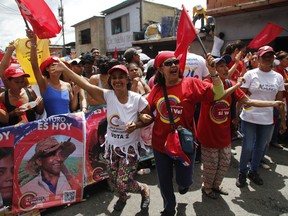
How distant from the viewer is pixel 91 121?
11.4 feet

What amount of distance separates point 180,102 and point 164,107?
17 cm

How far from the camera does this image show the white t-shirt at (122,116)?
2.72m

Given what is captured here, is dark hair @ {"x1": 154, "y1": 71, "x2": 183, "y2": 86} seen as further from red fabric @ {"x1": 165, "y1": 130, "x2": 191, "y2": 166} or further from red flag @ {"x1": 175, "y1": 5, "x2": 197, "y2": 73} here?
red fabric @ {"x1": 165, "y1": 130, "x2": 191, "y2": 166}

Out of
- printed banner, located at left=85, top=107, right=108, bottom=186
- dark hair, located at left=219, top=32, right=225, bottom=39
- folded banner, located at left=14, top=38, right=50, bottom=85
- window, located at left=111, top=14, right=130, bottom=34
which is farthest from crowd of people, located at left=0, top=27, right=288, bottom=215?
→ window, located at left=111, top=14, right=130, bottom=34

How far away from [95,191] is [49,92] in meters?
1.56

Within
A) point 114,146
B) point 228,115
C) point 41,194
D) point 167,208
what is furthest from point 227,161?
point 41,194

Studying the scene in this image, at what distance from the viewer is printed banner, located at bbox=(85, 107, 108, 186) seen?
3389 mm

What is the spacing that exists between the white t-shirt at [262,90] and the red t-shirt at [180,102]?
1.36 m

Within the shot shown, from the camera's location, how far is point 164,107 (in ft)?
8.14

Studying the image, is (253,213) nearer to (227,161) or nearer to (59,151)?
(227,161)

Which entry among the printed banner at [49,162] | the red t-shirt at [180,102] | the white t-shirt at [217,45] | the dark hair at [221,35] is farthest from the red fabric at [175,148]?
the dark hair at [221,35]

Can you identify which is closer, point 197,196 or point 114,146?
point 114,146

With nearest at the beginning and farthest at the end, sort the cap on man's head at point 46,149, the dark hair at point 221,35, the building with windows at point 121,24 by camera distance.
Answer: the cap on man's head at point 46,149 < the dark hair at point 221,35 < the building with windows at point 121,24

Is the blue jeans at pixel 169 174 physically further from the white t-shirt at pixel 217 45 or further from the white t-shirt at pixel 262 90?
the white t-shirt at pixel 217 45
